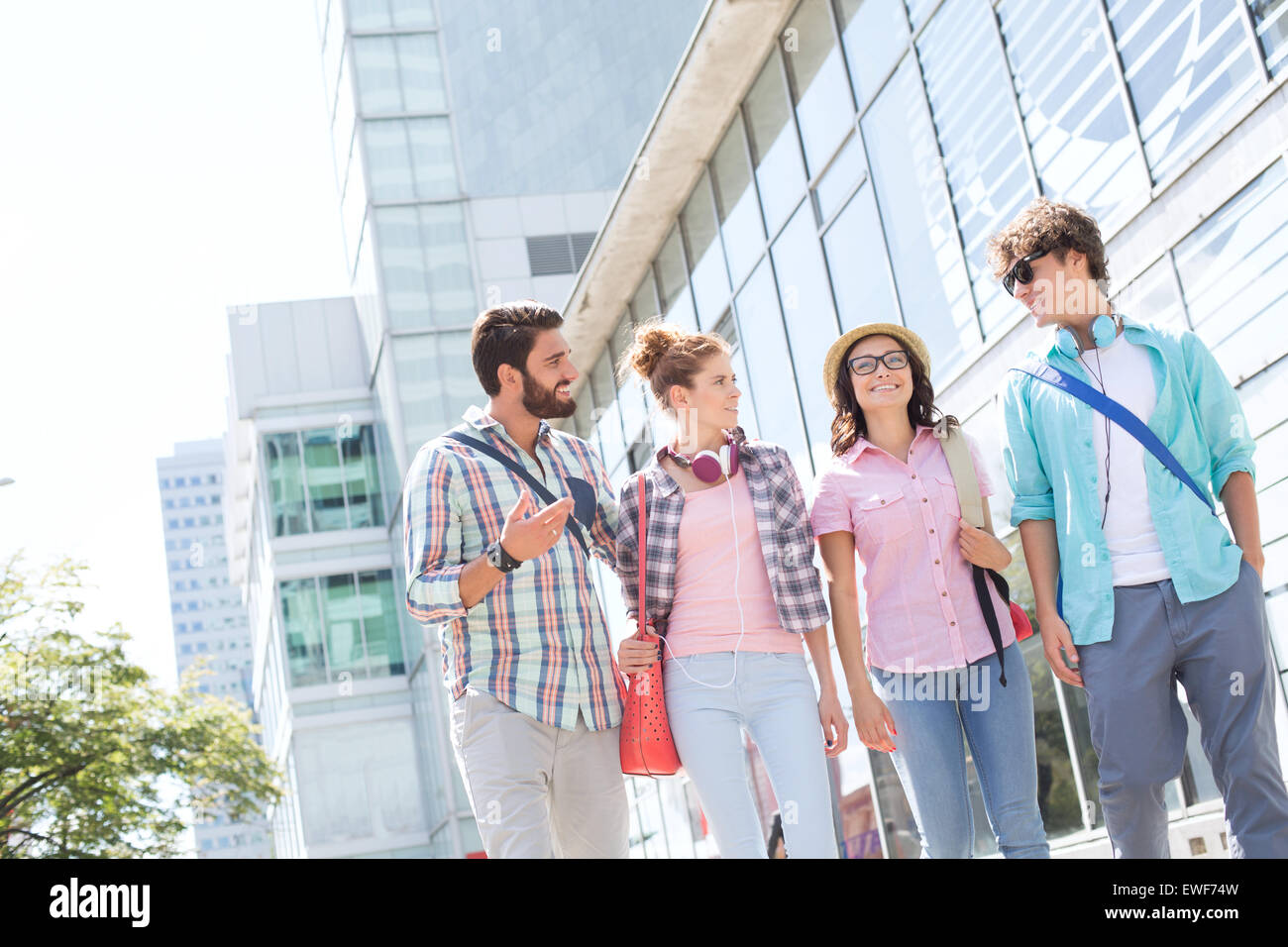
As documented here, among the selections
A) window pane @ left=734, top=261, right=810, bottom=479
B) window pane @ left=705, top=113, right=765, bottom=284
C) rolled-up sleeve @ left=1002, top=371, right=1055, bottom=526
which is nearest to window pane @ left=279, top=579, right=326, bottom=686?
window pane @ left=705, top=113, right=765, bottom=284

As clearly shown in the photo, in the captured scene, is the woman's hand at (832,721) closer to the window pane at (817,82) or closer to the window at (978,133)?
the window at (978,133)

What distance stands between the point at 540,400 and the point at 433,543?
24.9 inches

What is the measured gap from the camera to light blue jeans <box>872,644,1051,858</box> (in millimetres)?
4148

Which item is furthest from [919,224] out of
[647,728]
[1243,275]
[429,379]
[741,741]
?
[429,379]

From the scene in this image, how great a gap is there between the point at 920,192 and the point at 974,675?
7.68 m

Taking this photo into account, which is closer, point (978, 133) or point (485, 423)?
point (485, 423)

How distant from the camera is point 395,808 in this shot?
37.6 m

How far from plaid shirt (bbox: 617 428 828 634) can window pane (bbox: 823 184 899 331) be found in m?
7.38

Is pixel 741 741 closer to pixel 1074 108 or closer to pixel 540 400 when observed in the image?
pixel 540 400

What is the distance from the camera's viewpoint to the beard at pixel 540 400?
181 inches

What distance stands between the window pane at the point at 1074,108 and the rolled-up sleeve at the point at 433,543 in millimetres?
5756

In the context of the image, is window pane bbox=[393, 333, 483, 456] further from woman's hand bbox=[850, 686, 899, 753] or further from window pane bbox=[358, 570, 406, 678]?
woman's hand bbox=[850, 686, 899, 753]

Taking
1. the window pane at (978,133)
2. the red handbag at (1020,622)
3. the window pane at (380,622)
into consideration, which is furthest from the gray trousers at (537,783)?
the window pane at (380,622)

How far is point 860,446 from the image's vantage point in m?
4.70
